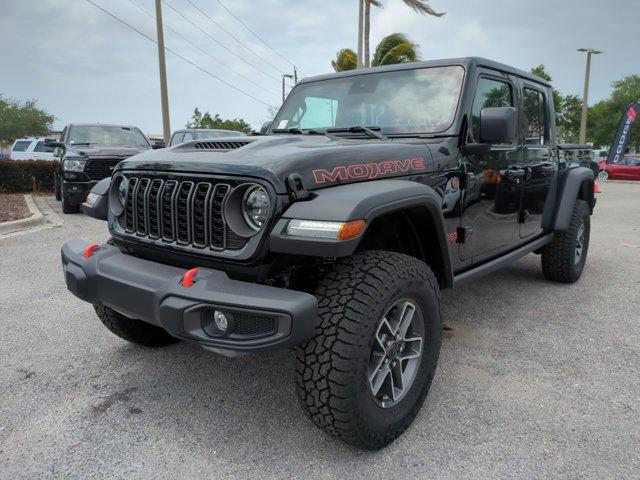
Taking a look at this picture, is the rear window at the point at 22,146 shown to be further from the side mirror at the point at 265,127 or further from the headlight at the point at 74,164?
the side mirror at the point at 265,127

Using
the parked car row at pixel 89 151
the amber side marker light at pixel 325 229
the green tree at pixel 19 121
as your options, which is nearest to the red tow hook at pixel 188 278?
the amber side marker light at pixel 325 229

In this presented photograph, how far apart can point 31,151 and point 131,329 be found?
60.7ft

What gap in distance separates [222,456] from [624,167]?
25.7 m

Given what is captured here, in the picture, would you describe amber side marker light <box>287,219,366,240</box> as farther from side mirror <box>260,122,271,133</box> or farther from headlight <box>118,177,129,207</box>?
side mirror <box>260,122,271,133</box>

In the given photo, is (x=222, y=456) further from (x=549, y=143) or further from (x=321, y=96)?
(x=549, y=143)

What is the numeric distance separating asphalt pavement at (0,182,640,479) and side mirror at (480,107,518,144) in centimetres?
141

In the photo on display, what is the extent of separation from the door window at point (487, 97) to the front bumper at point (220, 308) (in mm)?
1873

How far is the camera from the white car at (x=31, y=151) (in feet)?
57.7

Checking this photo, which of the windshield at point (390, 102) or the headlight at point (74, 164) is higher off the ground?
the windshield at point (390, 102)

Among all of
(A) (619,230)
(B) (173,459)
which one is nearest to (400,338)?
(B) (173,459)

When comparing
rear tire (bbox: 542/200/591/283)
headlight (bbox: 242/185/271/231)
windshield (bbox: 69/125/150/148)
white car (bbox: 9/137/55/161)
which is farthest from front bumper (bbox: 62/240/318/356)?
white car (bbox: 9/137/55/161)

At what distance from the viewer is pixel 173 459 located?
2.11 m

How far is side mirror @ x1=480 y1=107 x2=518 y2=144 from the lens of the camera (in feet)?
9.10

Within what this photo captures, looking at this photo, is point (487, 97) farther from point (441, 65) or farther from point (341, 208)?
point (341, 208)
